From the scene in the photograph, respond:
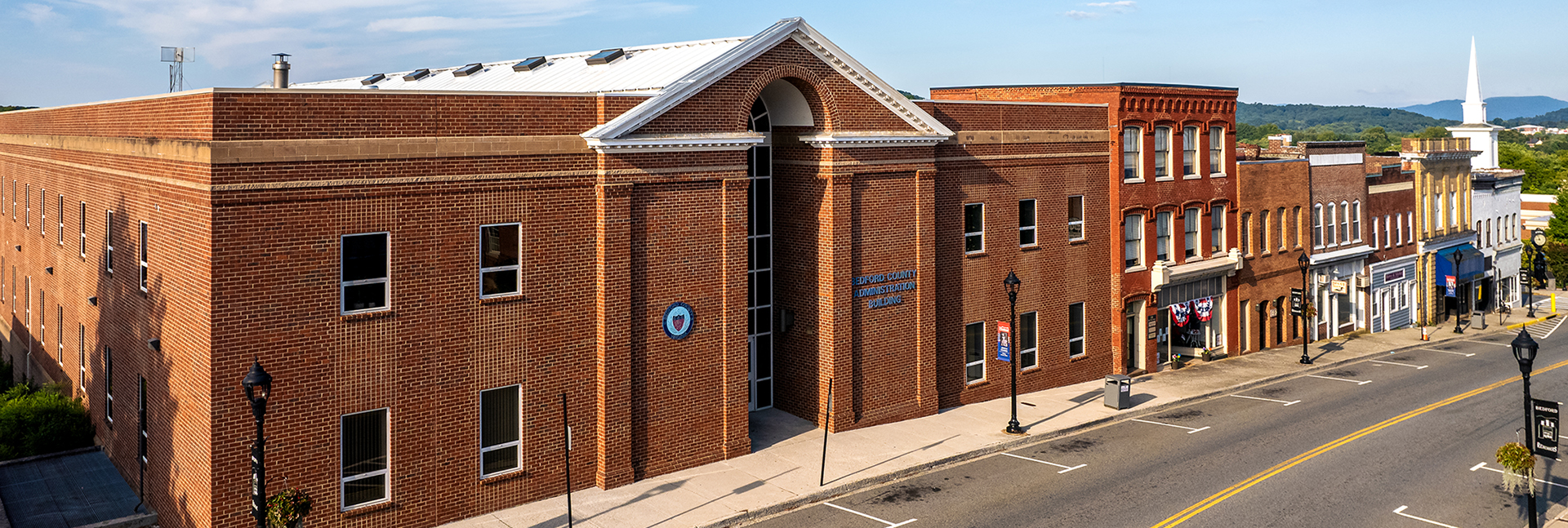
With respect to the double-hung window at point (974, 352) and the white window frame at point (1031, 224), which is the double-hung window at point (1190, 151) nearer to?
the white window frame at point (1031, 224)

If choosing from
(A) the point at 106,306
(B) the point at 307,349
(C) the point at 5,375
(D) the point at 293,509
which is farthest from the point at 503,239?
(C) the point at 5,375

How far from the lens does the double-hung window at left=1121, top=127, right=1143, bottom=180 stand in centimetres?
3519

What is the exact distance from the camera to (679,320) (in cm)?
2395

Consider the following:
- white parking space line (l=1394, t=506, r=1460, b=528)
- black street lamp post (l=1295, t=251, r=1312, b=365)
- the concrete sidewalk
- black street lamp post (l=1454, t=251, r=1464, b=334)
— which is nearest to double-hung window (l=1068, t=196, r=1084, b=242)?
Result: the concrete sidewalk

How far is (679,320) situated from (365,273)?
6.69 meters

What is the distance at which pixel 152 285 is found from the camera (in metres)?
20.9

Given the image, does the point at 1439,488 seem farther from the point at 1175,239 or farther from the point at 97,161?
the point at 97,161

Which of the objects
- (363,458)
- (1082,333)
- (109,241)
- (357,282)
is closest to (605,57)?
(357,282)

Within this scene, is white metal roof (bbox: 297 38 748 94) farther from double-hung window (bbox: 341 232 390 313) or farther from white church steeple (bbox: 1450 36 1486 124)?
white church steeple (bbox: 1450 36 1486 124)

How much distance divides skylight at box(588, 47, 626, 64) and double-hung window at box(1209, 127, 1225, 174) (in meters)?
21.2

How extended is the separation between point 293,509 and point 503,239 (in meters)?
6.08

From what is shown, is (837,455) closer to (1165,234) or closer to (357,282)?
(357,282)

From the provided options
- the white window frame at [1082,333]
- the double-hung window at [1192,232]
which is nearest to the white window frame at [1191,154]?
the double-hung window at [1192,232]

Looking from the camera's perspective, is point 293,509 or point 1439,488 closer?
point 293,509
